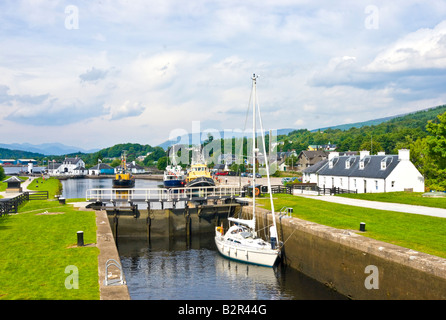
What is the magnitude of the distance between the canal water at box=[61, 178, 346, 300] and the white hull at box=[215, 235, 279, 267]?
0.45 metres

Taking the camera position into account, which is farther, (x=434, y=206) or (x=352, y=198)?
(x=352, y=198)

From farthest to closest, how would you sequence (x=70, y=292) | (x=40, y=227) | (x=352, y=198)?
1. (x=352, y=198)
2. (x=40, y=227)
3. (x=70, y=292)

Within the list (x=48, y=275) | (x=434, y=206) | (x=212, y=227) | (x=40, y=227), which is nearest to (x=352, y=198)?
(x=434, y=206)

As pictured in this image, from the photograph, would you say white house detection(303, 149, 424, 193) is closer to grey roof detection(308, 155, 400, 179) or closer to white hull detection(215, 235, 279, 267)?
grey roof detection(308, 155, 400, 179)

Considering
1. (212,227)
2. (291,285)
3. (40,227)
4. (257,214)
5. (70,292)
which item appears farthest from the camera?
(212,227)

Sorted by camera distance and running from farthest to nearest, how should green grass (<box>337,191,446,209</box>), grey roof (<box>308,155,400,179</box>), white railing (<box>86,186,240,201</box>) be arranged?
grey roof (<box>308,155,400,179</box>) < white railing (<box>86,186,240,201</box>) < green grass (<box>337,191,446,209</box>)

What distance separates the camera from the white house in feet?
176

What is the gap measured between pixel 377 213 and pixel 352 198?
14.8m

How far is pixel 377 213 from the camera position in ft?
109

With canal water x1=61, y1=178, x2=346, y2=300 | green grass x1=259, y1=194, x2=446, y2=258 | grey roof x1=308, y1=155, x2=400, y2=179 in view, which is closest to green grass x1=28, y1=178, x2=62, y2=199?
canal water x1=61, y1=178, x2=346, y2=300

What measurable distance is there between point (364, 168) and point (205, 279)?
134 feet

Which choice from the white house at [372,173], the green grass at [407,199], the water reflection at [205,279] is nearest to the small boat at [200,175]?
the white house at [372,173]
